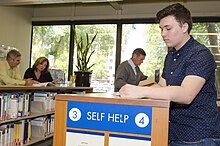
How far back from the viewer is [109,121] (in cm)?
106

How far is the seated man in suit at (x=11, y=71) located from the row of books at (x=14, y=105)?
412 millimetres

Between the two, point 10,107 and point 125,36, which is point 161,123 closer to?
point 10,107

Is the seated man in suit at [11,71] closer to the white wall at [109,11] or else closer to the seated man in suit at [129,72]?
the seated man in suit at [129,72]

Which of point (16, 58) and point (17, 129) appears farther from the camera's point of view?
point (16, 58)

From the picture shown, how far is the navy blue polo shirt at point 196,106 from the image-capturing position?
1189mm

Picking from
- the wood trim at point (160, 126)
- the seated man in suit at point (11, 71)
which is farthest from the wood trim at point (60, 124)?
the seated man in suit at point (11, 71)

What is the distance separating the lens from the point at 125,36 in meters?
5.59

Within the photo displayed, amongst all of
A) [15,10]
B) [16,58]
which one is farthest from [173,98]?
[15,10]

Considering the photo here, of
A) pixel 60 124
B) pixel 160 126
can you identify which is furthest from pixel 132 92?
pixel 60 124

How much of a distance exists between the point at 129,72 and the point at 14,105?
160cm

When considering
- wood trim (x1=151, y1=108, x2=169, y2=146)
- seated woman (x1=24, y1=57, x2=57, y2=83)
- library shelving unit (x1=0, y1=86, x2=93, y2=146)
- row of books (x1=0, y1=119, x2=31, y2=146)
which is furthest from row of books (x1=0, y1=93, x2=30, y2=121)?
wood trim (x1=151, y1=108, x2=169, y2=146)

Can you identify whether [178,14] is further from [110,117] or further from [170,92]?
Result: [110,117]

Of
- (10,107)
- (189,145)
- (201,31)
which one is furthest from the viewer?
(201,31)

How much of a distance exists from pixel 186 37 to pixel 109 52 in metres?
4.41
